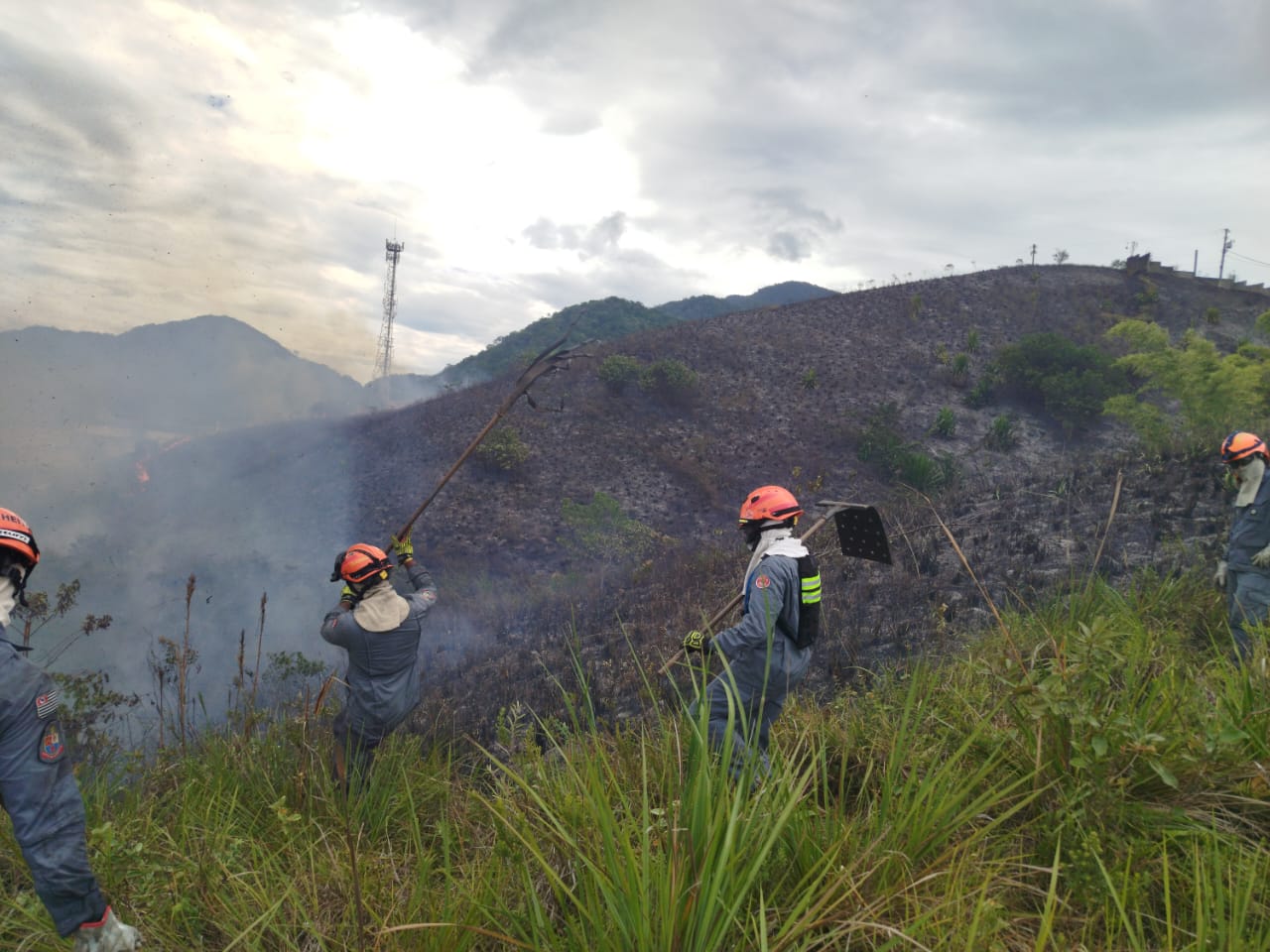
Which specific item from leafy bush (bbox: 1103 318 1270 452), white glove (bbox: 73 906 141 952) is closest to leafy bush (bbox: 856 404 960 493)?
leafy bush (bbox: 1103 318 1270 452)

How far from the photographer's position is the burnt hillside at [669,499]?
759 cm

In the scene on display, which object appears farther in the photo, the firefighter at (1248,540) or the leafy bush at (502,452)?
the leafy bush at (502,452)

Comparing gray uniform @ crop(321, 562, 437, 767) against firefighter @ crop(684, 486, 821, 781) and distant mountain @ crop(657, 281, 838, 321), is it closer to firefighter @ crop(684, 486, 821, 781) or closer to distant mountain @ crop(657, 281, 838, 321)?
firefighter @ crop(684, 486, 821, 781)

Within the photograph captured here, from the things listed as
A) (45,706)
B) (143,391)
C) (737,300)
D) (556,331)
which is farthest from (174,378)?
(737,300)

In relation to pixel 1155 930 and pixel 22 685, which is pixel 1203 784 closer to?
pixel 1155 930

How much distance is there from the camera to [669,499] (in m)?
17.9

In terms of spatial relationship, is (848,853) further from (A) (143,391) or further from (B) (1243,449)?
(A) (143,391)

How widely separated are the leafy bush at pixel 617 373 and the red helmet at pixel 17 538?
2085cm

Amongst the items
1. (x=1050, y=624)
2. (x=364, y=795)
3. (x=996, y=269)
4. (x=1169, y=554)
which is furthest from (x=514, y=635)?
(x=996, y=269)

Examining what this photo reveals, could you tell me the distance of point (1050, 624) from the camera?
4.13 metres

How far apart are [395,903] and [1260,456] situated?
632 centimetres

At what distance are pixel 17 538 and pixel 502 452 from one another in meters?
15.7

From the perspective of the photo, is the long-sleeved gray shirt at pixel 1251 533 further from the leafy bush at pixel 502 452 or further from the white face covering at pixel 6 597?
the leafy bush at pixel 502 452

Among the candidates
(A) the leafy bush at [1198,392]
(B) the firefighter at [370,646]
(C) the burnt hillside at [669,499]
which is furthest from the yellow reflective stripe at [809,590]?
(A) the leafy bush at [1198,392]
